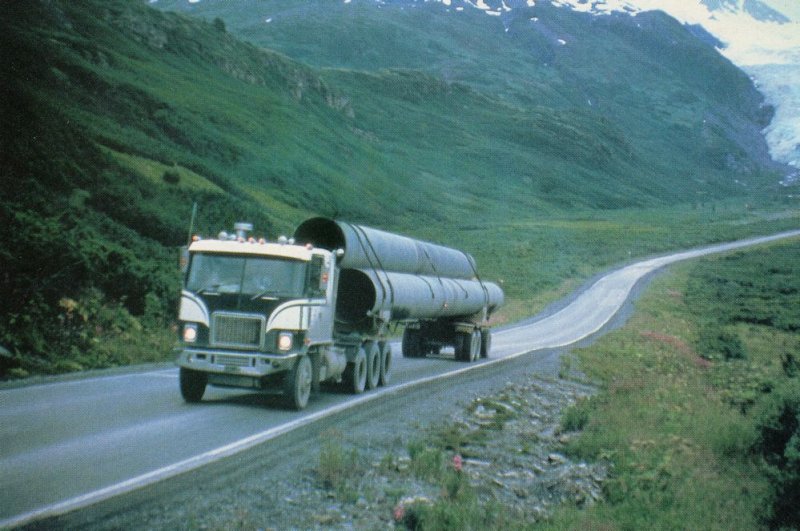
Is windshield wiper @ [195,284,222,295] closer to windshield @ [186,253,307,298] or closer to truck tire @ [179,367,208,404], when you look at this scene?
windshield @ [186,253,307,298]

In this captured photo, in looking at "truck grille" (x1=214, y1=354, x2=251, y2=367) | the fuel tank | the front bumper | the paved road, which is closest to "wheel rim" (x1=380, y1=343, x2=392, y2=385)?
the paved road

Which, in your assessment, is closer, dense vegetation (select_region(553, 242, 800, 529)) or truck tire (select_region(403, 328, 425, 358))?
dense vegetation (select_region(553, 242, 800, 529))

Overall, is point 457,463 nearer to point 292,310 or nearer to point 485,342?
point 292,310

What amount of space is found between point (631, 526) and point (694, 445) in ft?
A: 16.7

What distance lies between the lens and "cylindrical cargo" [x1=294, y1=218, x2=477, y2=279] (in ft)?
59.6

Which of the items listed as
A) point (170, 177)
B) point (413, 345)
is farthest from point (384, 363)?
point (170, 177)

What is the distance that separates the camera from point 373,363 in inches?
777

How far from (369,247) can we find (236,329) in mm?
5100

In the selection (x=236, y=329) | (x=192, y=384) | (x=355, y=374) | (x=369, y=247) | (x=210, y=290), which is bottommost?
(x=192, y=384)

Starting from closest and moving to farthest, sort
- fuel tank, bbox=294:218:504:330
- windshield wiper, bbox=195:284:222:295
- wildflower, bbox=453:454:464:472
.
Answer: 1. wildflower, bbox=453:454:464:472
2. windshield wiper, bbox=195:284:222:295
3. fuel tank, bbox=294:218:504:330

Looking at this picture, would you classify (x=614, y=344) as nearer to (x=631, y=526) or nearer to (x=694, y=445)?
(x=694, y=445)

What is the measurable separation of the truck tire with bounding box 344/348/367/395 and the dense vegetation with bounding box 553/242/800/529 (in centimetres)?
474

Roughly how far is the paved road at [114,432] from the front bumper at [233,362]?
30.0 inches

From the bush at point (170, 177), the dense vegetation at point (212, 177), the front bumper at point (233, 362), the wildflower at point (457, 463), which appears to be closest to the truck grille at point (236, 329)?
the front bumper at point (233, 362)
